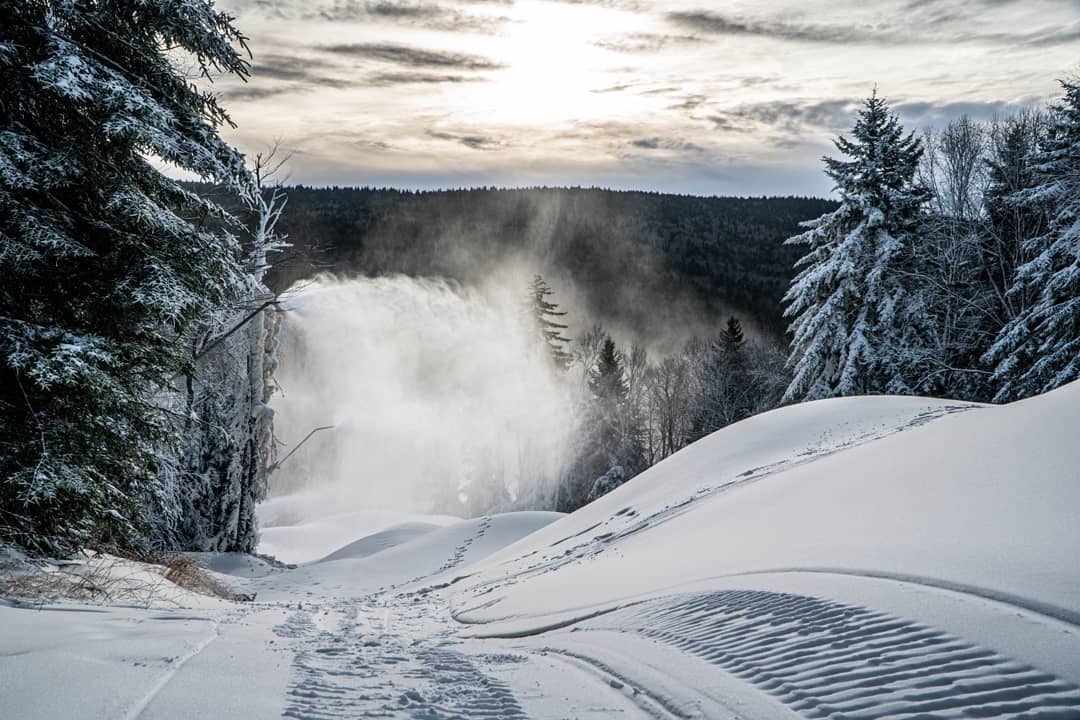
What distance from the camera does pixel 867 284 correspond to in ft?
81.8

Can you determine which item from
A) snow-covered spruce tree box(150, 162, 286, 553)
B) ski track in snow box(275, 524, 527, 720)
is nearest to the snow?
snow-covered spruce tree box(150, 162, 286, 553)

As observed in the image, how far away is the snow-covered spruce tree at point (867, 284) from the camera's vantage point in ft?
80.5

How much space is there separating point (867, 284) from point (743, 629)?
75.4ft

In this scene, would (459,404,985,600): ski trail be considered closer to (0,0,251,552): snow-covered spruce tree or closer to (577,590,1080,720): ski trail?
(0,0,251,552): snow-covered spruce tree

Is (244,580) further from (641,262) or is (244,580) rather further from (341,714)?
(641,262)

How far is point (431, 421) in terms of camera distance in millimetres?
49312

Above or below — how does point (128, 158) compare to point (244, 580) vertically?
above

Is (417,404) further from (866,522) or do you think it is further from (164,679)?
(164,679)

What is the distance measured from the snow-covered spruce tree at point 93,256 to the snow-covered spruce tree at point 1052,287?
2280 cm

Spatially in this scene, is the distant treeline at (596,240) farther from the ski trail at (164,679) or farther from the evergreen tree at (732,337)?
the ski trail at (164,679)

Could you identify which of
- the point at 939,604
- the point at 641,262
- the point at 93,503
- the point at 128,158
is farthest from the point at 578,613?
the point at 641,262

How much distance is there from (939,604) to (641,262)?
109875mm

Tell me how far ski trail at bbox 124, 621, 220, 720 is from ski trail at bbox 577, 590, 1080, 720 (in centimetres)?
312

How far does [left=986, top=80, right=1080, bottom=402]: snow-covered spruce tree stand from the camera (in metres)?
20.7
